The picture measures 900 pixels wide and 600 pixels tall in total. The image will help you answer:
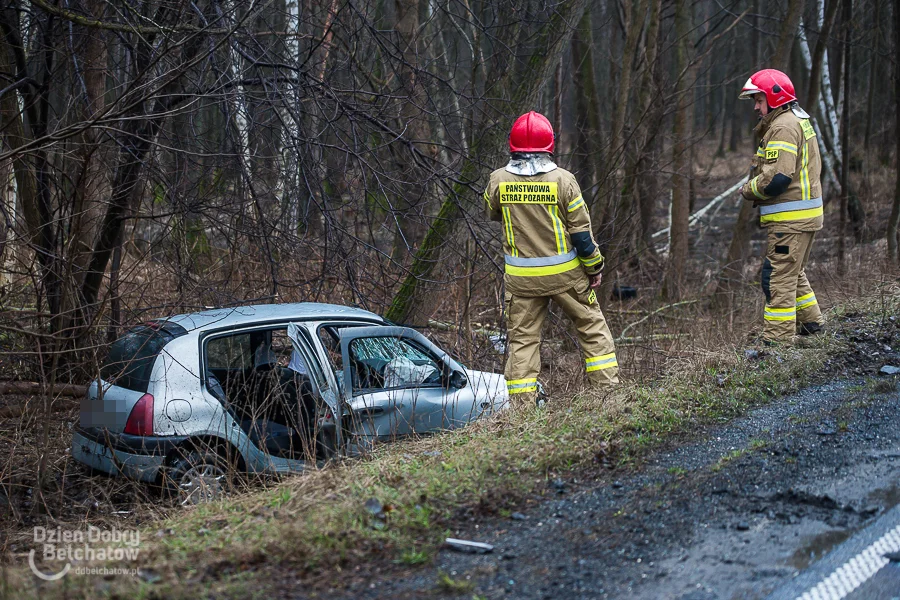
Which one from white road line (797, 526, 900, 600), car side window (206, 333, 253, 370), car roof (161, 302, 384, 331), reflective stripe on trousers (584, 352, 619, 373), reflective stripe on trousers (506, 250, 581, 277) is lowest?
white road line (797, 526, 900, 600)

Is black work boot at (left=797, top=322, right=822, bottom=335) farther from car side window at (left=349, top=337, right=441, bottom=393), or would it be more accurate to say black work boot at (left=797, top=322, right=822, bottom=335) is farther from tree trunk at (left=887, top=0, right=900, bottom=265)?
tree trunk at (left=887, top=0, right=900, bottom=265)

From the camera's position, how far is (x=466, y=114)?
31.3ft

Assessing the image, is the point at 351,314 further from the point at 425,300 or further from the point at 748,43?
the point at 748,43

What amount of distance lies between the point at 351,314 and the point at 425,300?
2819mm

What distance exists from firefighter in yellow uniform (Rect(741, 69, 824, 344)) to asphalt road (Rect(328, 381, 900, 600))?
2.37 meters

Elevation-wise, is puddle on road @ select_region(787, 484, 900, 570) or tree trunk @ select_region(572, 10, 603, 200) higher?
tree trunk @ select_region(572, 10, 603, 200)

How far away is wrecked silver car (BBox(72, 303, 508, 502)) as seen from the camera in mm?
5363

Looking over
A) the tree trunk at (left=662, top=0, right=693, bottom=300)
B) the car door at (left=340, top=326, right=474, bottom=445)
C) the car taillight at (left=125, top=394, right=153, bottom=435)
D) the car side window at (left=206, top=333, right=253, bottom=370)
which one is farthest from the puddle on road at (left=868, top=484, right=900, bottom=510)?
the tree trunk at (left=662, top=0, right=693, bottom=300)

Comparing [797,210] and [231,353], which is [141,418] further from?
[797,210]

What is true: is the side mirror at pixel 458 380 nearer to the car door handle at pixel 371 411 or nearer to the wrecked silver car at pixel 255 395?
the wrecked silver car at pixel 255 395

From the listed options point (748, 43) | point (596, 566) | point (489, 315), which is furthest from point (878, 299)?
point (748, 43)

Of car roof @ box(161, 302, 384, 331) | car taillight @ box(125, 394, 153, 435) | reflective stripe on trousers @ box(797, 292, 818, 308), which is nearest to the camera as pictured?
car taillight @ box(125, 394, 153, 435)

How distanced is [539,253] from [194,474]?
2.87 metres

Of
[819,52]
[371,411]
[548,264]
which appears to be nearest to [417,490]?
[371,411]
